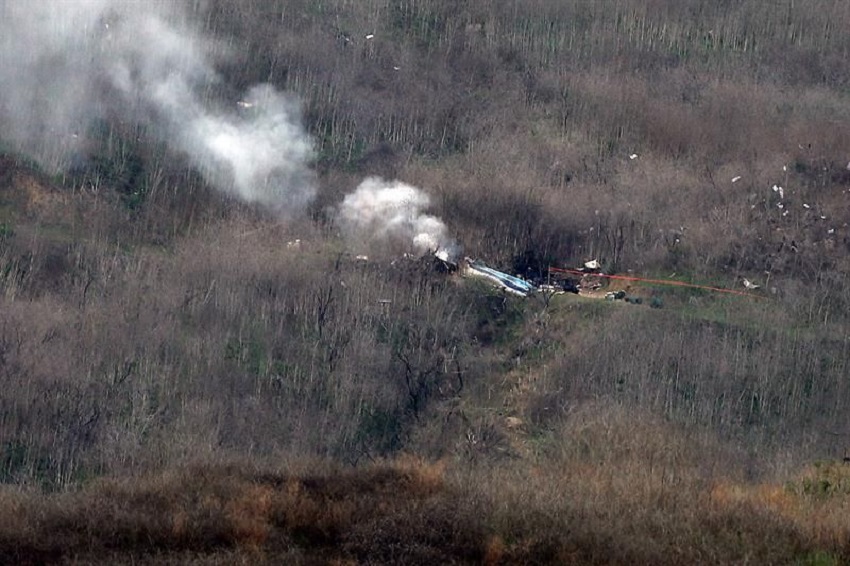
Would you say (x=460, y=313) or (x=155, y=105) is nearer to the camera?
(x=460, y=313)

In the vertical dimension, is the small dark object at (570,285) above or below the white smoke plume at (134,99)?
below

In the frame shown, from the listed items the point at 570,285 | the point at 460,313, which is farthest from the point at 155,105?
the point at 570,285

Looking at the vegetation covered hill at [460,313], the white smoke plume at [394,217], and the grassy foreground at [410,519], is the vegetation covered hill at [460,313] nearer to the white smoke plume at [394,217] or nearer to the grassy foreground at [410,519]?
the grassy foreground at [410,519]

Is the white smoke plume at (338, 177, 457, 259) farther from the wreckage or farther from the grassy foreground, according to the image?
the grassy foreground

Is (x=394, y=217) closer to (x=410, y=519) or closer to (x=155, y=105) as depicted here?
(x=155, y=105)

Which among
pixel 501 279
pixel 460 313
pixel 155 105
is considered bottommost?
pixel 460 313

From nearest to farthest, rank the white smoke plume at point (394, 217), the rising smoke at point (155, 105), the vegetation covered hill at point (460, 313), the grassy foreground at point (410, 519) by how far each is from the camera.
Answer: the grassy foreground at point (410, 519)
the vegetation covered hill at point (460, 313)
the white smoke plume at point (394, 217)
the rising smoke at point (155, 105)

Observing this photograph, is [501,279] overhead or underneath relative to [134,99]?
underneath

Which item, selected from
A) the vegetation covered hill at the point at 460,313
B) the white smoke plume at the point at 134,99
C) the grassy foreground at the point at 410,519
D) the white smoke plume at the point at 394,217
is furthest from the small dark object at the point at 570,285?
the grassy foreground at the point at 410,519

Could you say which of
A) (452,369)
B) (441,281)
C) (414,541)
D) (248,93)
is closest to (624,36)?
(248,93)
